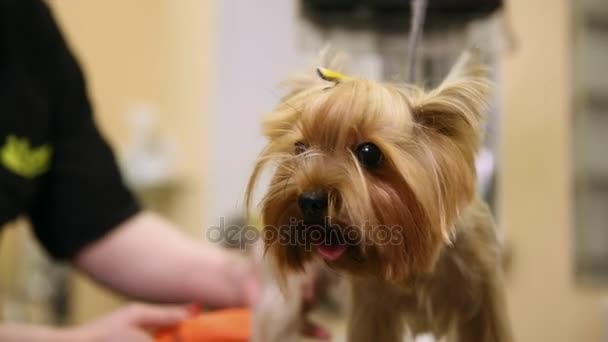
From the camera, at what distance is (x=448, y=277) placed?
0.99 feet

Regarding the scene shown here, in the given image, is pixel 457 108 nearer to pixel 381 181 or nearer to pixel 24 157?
pixel 381 181

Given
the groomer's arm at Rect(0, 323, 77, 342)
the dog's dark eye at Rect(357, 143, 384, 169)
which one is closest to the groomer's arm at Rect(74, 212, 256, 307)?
the groomer's arm at Rect(0, 323, 77, 342)

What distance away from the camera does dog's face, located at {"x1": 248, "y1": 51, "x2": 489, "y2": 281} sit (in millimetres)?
259

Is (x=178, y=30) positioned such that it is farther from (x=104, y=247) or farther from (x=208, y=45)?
(x=104, y=247)

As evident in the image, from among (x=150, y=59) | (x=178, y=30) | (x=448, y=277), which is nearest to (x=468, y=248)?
(x=448, y=277)

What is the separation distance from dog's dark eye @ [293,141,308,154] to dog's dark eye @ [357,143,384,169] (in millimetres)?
24

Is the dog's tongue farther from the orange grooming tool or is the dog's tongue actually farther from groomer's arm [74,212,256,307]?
groomer's arm [74,212,256,307]

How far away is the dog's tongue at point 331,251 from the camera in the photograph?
264 millimetres

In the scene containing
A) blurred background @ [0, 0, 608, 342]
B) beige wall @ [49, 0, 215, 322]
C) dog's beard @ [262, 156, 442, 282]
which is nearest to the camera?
dog's beard @ [262, 156, 442, 282]

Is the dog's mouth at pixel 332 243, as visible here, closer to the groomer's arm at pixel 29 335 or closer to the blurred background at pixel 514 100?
the blurred background at pixel 514 100

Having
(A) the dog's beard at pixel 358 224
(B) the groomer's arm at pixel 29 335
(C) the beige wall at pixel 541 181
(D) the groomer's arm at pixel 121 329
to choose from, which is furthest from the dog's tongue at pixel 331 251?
(B) the groomer's arm at pixel 29 335

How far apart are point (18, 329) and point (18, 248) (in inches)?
41.4

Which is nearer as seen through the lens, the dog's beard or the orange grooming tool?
the dog's beard

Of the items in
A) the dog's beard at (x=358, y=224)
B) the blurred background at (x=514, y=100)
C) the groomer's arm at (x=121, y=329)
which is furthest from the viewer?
the groomer's arm at (x=121, y=329)
